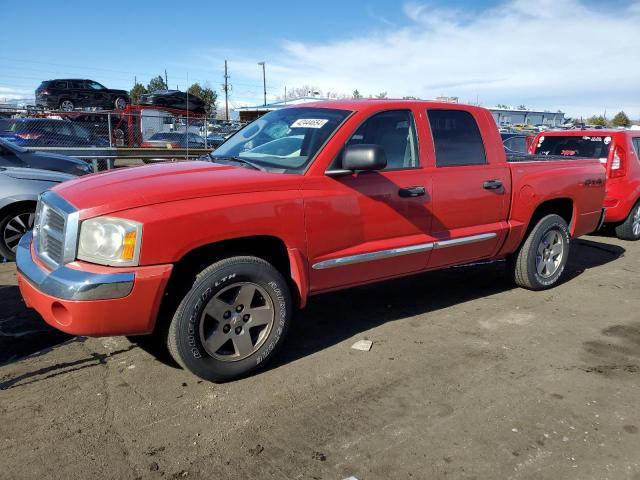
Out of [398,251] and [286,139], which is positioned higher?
[286,139]

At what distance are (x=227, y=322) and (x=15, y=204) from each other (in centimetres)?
402

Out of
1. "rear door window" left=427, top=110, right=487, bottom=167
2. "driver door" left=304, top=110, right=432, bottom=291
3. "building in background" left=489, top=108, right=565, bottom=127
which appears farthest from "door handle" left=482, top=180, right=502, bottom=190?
"building in background" left=489, top=108, right=565, bottom=127

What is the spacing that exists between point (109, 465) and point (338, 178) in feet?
7.39

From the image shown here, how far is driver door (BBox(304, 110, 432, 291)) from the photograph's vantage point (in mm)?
3680

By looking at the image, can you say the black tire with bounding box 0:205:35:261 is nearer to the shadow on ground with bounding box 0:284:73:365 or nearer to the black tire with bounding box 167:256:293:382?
the shadow on ground with bounding box 0:284:73:365

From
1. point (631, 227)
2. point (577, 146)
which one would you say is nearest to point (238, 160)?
point (577, 146)

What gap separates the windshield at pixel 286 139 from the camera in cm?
384

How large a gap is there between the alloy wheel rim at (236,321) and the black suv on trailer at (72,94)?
77.2 ft

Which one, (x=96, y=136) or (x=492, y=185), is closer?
(x=492, y=185)

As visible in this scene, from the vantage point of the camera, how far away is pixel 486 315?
15.7ft

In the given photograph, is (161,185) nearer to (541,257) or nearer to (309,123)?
(309,123)

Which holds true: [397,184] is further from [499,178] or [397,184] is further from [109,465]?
[109,465]

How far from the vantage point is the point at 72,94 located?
24.2 meters

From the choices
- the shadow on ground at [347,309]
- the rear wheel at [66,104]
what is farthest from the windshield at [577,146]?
the rear wheel at [66,104]
